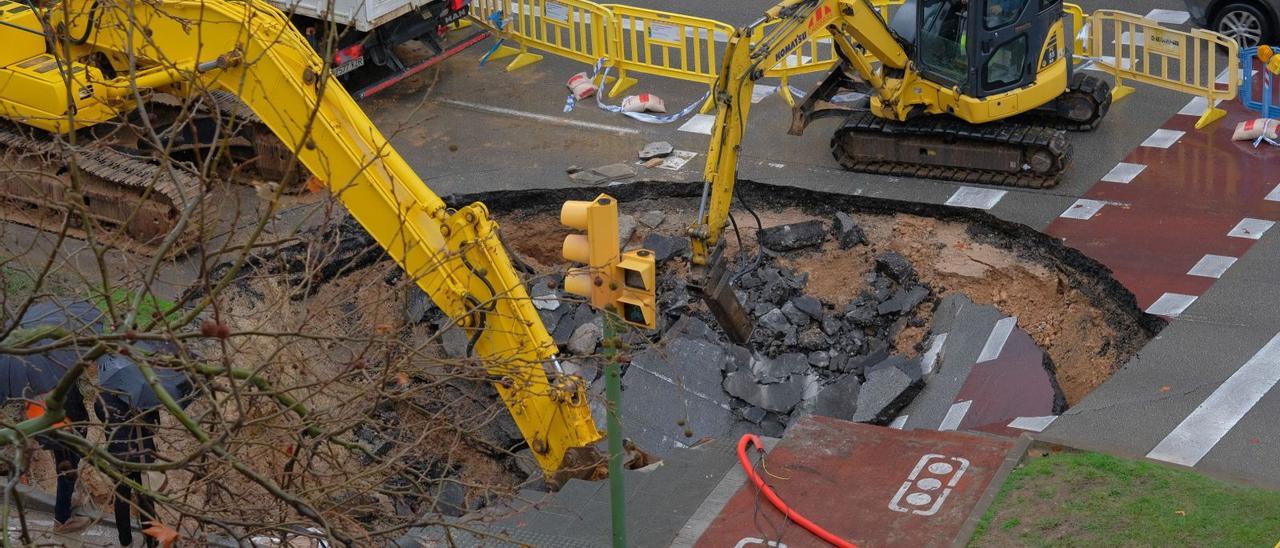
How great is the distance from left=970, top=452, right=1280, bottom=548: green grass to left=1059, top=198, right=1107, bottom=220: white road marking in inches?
188

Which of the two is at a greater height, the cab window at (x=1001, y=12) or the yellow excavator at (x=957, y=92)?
the cab window at (x=1001, y=12)

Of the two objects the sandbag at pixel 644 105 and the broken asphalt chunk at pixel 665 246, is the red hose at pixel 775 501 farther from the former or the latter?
the sandbag at pixel 644 105

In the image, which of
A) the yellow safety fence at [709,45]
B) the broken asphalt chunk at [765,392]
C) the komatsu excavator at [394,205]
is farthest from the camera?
the yellow safety fence at [709,45]

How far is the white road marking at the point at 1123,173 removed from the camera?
14492 millimetres

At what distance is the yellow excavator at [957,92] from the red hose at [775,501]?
4.90 metres

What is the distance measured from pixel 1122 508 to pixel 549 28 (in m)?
12.4

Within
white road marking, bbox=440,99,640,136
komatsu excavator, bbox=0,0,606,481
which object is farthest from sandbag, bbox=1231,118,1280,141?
komatsu excavator, bbox=0,0,606,481

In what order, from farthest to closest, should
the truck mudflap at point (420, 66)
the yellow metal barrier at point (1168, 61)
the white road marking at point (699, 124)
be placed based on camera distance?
the truck mudflap at point (420, 66)
the white road marking at point (699, 124)
the yellow metal barrier at point (1168, 61)

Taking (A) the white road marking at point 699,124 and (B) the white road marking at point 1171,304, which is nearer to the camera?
(B) the white road marking at point 1171,304

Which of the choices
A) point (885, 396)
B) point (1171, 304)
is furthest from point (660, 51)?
point (885, 396)

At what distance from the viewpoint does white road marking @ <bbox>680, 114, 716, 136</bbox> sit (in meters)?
16.6

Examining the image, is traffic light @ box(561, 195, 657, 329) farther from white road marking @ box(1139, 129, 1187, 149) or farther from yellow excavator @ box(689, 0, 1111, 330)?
white road marking @ box(1139, 129, 1187, 149)

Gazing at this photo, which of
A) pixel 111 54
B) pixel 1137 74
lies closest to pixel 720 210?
pixel 111 54

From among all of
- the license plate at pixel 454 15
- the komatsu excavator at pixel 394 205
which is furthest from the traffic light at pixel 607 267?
the license plate at pixel 454 15
